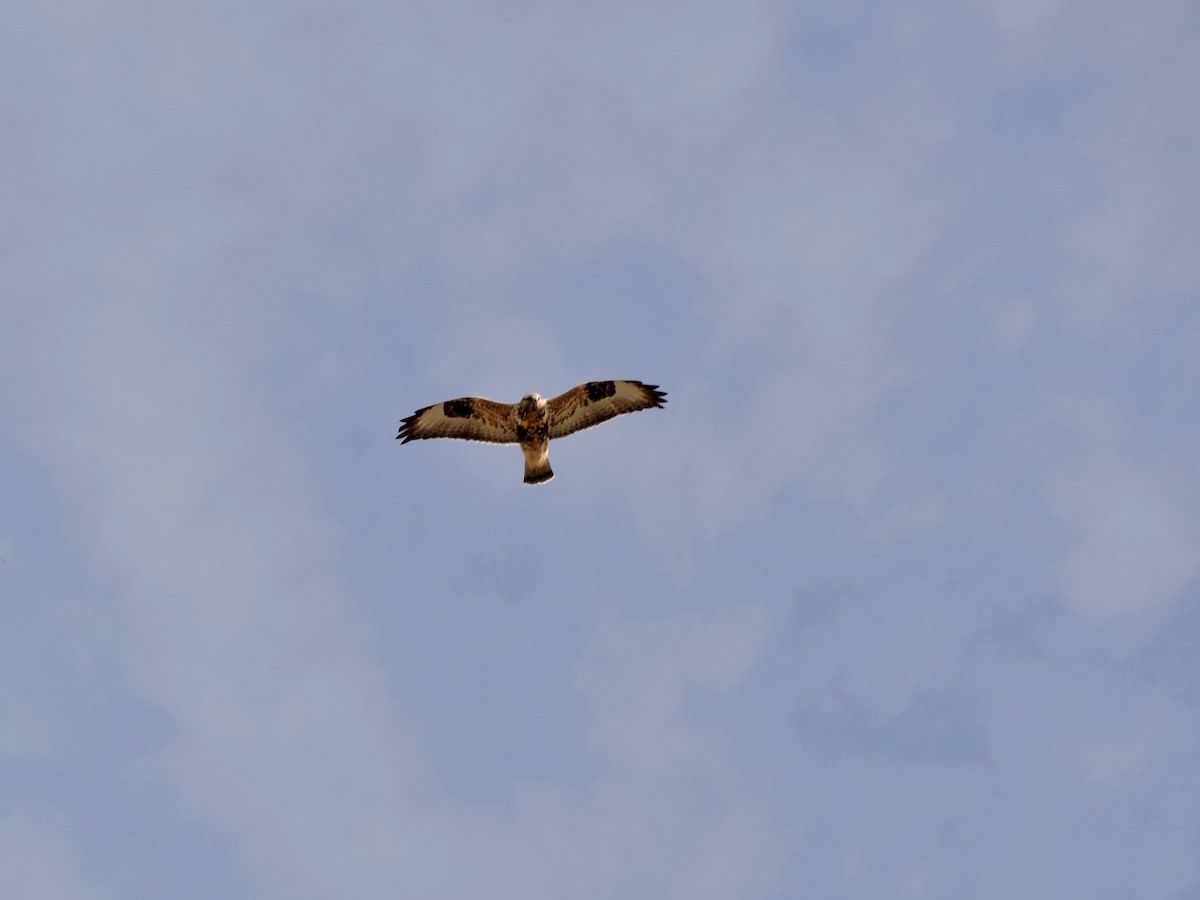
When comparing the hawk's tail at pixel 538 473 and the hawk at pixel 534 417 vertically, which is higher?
the hawk at pixel 534 417

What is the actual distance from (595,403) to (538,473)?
1.58 m

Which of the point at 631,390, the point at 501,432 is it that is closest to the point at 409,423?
the point at 501,432

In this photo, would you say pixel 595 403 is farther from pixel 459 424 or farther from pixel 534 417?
pixel 459 424

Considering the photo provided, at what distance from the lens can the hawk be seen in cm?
3209

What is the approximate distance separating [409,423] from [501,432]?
161 cm

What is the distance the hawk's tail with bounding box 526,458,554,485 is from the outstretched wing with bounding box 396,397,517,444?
22.7 inches

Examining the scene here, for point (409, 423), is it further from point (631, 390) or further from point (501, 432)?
point (631, 390)

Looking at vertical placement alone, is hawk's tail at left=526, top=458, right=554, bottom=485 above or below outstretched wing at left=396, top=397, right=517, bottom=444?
below

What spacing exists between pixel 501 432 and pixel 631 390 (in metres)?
2.43

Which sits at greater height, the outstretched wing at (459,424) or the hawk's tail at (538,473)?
the outstretched wing at (459,424)

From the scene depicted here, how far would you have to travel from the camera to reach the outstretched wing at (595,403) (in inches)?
1265

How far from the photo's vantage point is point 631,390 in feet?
106

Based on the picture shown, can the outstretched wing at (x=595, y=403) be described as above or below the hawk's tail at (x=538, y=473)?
above

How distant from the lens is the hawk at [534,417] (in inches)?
1264
